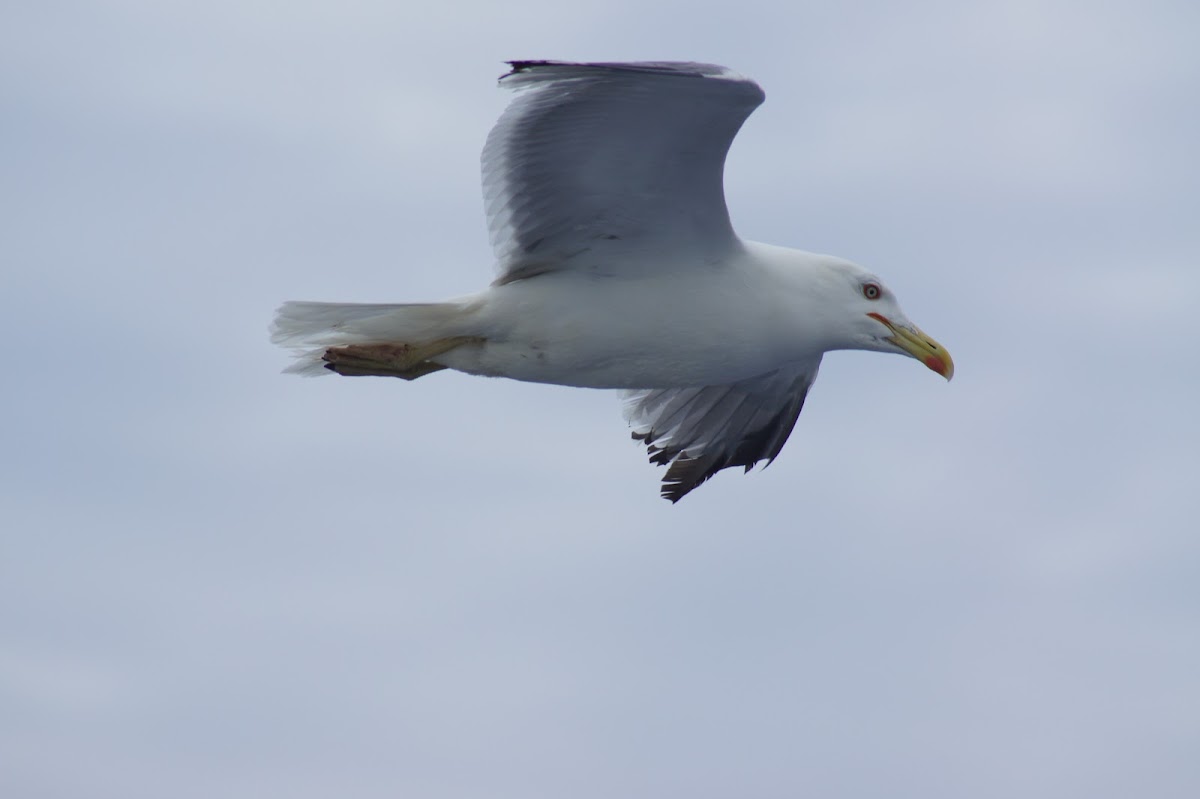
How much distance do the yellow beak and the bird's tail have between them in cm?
257

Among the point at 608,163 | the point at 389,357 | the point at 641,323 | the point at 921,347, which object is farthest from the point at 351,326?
the point at 921,347

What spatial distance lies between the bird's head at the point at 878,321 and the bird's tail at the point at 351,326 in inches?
90.5

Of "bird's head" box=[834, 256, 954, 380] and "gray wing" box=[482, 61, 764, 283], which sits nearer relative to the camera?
"gray wing" box=[482, 61, 764, 283]

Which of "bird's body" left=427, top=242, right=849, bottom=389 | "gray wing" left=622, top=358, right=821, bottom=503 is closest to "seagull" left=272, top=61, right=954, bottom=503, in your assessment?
"bird's body" left=427, top=242, right=849, bottom=389

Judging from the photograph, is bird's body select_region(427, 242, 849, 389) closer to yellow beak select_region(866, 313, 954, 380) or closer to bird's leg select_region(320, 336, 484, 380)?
bird's leg select_region(320, 336, 484, 380)

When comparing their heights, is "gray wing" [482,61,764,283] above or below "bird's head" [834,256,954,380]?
above

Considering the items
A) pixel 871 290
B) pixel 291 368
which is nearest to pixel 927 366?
pixel 871 290

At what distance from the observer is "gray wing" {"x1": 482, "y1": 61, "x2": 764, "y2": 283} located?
9.46 meters

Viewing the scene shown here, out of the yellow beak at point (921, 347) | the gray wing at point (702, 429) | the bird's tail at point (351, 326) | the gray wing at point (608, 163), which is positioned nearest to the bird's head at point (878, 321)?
the yellow beak at point (921, 347)

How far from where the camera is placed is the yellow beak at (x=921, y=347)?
11.0 metres

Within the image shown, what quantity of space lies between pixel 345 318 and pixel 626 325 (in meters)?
1.69

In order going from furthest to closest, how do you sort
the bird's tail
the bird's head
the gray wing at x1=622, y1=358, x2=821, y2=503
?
the gray wing at x1=622, y1=358, x2=821, y2=503 → the bird's head → the bird's tail

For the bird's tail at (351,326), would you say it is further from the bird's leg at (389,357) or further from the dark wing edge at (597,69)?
the dark wing edge at (597,69)

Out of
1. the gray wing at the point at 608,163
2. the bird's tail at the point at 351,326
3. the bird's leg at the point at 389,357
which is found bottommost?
the bird's leg at the point at 389,357
